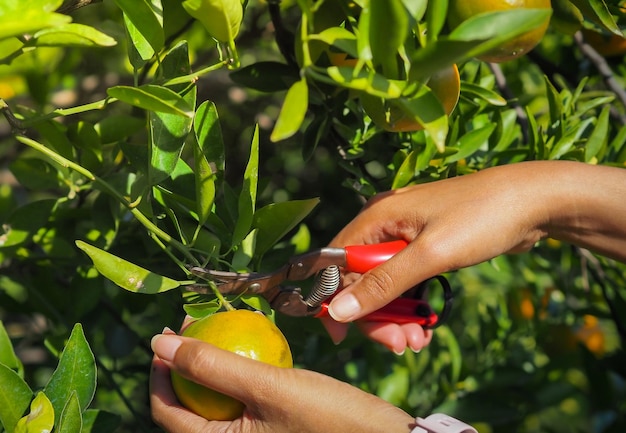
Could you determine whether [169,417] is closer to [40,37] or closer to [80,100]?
[40,37]

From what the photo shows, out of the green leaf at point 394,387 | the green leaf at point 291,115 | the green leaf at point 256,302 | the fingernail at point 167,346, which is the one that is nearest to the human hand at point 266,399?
the fingernail at point 167,346

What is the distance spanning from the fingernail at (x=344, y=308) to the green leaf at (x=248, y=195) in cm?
19

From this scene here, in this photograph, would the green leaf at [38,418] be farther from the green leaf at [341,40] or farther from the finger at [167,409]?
the green leaf at [341,40]

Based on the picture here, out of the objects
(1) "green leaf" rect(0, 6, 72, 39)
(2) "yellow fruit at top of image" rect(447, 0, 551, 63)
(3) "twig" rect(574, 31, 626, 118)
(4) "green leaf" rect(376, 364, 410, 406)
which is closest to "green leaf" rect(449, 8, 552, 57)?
(2) "yellow fruit at top of image" rect(447, 0, 551, 63)

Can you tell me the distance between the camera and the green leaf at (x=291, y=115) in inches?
24.6

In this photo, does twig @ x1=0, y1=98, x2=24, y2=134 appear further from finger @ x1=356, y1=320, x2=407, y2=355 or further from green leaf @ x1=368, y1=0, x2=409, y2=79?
finger @ x1=356, y1=320, x2=407, y2=355

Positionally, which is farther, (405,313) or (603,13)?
(405,313)

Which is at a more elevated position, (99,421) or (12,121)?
(12,121)

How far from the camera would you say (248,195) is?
2.82 ft

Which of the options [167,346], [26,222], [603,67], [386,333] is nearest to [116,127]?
[26,222]

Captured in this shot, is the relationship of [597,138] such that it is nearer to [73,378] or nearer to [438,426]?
[438,426]

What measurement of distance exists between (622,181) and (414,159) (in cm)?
31

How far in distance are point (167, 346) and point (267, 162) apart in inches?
43.5

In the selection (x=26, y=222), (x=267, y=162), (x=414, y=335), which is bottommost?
(x=267, y=162)
